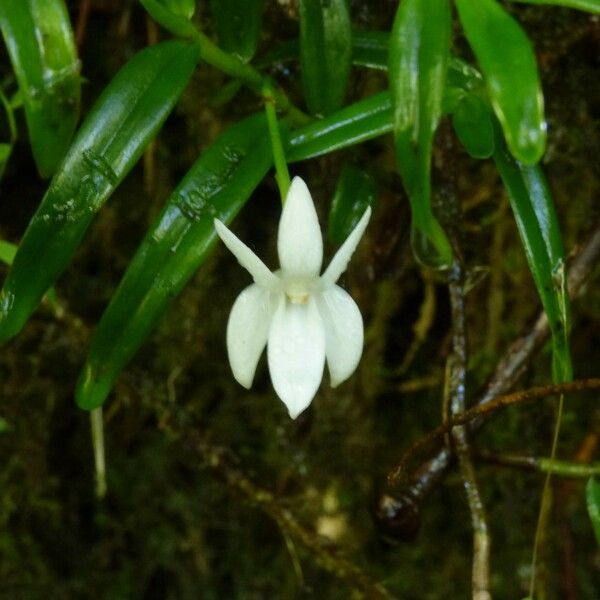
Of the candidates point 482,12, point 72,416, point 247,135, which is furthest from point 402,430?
point 482,12

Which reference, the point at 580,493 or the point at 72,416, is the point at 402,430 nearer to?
the point at 580,493

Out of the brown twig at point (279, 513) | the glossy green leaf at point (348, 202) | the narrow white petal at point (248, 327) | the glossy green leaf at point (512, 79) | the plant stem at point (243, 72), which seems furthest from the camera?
the brown twig at point (279, 513)

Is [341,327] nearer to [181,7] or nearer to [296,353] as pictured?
[296,353]

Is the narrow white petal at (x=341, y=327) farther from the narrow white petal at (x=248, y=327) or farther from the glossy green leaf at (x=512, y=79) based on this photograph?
the glossy green leaf at (x=512, y=79)

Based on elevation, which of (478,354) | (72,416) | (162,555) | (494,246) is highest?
(494,246)

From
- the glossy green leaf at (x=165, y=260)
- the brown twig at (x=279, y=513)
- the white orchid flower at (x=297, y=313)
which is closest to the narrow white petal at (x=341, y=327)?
the white orchid flower at (x=297, y=313)

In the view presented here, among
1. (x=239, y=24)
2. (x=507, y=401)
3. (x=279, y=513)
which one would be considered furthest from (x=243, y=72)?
(x=279, y=513)

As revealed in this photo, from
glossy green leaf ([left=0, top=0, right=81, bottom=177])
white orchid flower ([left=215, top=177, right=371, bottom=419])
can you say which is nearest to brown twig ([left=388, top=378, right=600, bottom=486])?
white orchid flower ([left=215, top=177, right=371, bottom=419])
